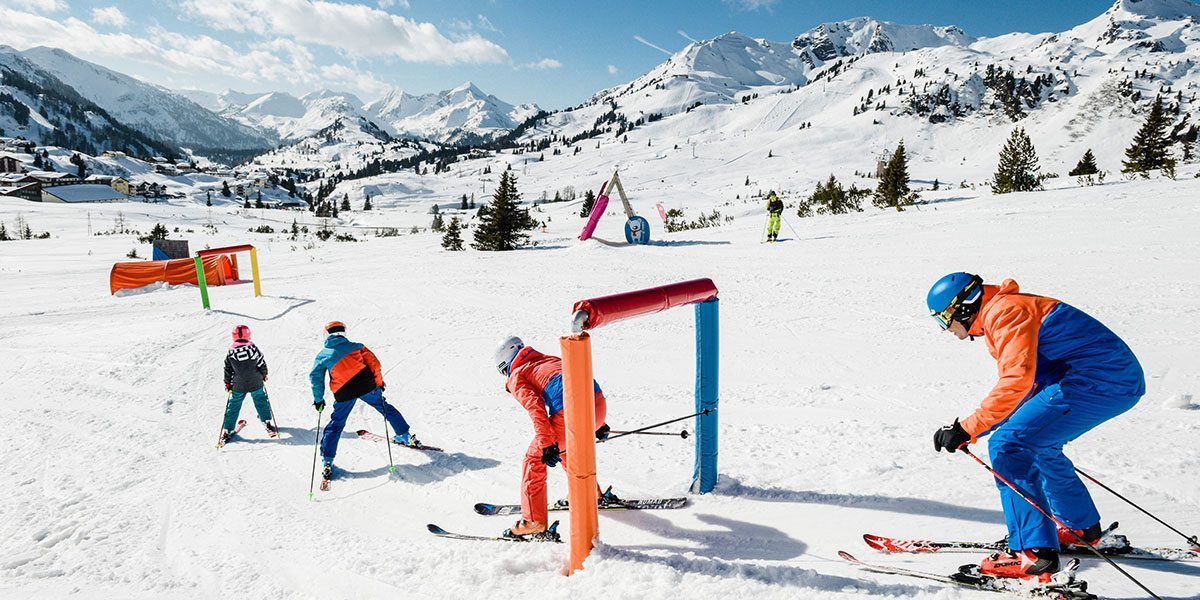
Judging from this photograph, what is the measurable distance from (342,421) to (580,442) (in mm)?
3301

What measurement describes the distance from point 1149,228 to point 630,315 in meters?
15.0

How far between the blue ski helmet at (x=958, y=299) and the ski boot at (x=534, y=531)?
2619 mm

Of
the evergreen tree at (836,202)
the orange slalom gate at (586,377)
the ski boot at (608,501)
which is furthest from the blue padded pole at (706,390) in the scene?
the evergreen tree at (836,202)

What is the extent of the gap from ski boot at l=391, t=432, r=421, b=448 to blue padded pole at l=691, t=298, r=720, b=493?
9.58ft

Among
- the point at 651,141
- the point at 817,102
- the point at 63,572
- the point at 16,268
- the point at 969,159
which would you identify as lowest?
the point at 63,572

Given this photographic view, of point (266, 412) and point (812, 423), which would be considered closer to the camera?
point (812, 423)

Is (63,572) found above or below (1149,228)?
below

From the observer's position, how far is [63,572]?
11.9 feet

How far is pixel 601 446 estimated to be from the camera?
504cm

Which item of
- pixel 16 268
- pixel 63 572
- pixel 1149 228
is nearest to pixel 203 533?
pixel 63 572

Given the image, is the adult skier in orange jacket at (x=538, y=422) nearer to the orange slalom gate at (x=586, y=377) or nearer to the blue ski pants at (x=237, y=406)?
the orange slalom gate at (x=586, y=377)

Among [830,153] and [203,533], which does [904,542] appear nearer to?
[203,533]

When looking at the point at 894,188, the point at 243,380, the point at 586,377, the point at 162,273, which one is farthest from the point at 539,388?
the point at 894,188

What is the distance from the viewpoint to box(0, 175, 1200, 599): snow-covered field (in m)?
3.38
